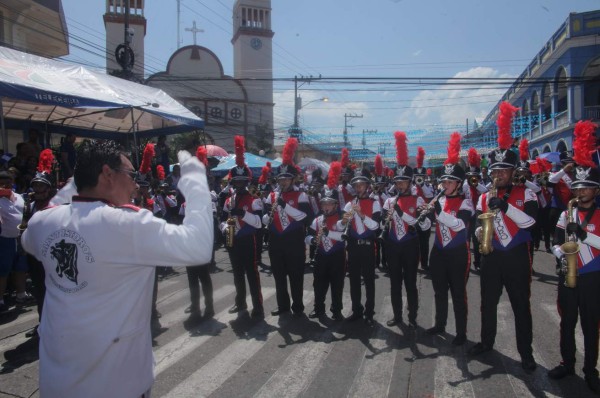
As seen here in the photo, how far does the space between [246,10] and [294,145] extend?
59.0 m

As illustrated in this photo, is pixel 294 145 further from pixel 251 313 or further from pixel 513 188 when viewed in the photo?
pixel 513 188

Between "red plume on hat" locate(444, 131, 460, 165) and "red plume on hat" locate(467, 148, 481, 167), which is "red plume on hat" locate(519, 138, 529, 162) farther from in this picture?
"red plume on hat" locate(444, 131, 460, 165)

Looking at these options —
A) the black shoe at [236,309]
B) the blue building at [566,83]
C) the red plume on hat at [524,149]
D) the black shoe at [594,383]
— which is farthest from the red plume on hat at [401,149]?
the blue building at [566,83]

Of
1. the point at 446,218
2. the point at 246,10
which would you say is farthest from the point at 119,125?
the point at 246,10

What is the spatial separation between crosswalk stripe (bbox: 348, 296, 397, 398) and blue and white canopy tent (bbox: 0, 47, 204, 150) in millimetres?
A: 6368

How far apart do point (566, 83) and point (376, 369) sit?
2567 centimetres

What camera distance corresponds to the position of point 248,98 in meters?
54.3

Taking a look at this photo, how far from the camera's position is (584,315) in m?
4.28

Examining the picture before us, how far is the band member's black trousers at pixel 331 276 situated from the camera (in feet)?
21.8

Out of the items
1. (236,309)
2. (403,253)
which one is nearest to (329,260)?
(403,253)

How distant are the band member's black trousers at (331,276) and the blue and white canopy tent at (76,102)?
496cm

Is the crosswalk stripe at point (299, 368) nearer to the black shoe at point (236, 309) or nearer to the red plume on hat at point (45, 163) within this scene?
the black shoe at point (236, 309)

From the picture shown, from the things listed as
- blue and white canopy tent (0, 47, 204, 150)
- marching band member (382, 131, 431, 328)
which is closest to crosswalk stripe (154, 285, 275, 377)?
marching band member (382, 131, 431, 328)

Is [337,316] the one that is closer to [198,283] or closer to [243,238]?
[243,238]
